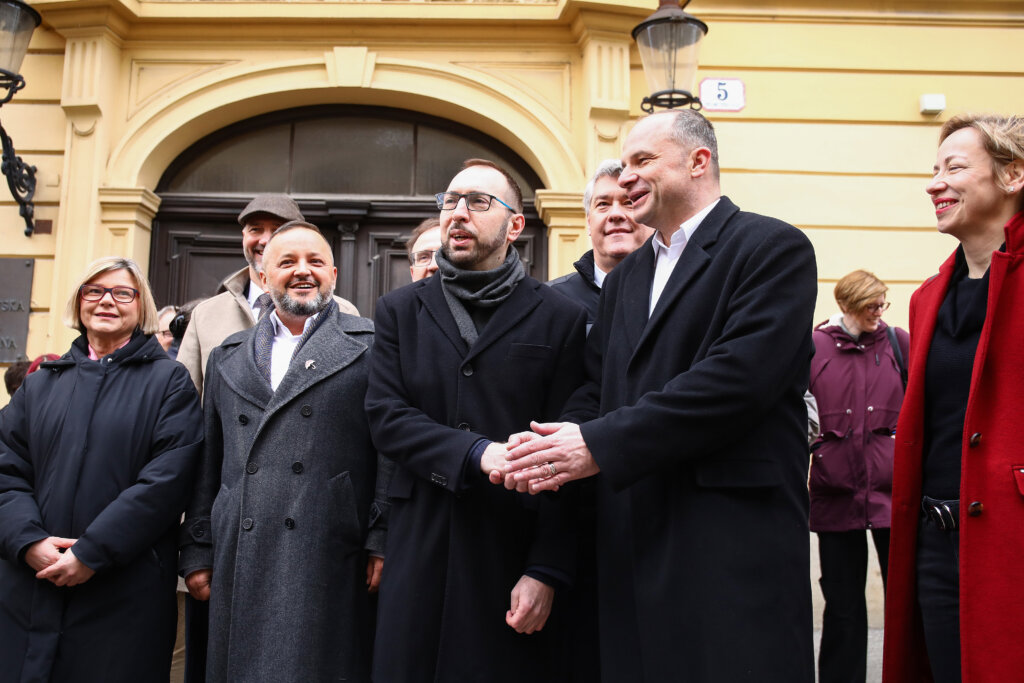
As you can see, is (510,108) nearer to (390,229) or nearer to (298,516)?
(390,229)

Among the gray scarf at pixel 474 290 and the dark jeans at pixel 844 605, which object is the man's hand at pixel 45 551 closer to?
the gray scarf at pixel 474 290

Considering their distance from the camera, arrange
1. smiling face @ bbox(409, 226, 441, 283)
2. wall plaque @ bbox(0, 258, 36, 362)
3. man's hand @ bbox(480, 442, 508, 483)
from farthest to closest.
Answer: wall plaque @ bbox(0, 258, 36, 362), smiling face @ bbox(409, 226, 441, 283), man's hand @ bbox(480, 442, 508, 483)

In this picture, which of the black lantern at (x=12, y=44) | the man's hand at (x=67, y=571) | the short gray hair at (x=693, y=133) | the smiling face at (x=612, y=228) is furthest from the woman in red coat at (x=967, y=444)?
the black lantern at (x=12, y=44)

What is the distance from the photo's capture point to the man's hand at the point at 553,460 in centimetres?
224

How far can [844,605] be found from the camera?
4.32 metres

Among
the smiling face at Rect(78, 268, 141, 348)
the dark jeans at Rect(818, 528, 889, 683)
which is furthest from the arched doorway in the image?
the smiling face at Rect(78, 268, 141, 348)

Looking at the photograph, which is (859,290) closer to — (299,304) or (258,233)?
(299,304)

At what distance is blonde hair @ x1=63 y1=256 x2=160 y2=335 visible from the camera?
3381mm

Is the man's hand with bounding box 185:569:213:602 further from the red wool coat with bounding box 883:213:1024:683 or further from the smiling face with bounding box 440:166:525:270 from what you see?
the red wool coat with bounding box 883:213:1024:683

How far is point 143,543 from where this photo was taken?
299 centimetres

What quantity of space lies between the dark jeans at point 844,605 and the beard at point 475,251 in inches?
102

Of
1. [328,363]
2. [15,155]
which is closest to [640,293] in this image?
[328,363]

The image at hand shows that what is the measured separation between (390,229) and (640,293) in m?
4.47

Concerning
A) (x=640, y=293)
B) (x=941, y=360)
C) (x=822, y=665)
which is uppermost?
(x=640, y=293)
